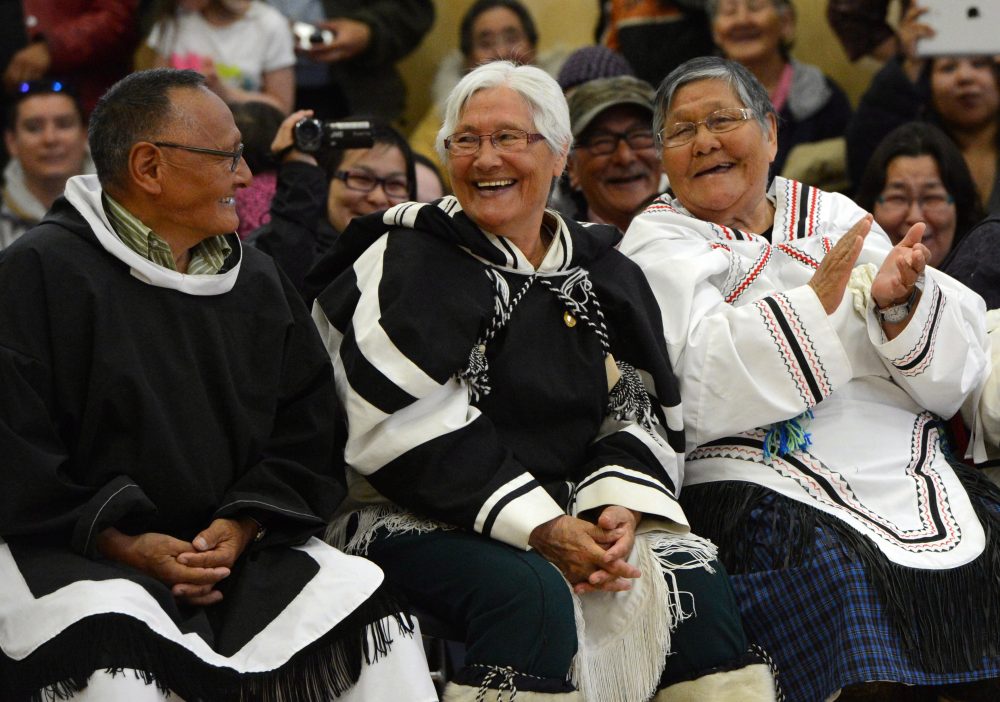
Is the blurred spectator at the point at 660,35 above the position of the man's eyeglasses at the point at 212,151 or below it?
below

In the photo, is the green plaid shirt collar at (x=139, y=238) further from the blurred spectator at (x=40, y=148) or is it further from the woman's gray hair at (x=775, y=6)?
the woman's gray hair at (x=775, y=6)

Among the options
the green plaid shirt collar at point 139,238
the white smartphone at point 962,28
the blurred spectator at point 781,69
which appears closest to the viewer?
the green plaid shirt collar at point 139,238

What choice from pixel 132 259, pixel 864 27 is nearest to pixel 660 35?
pixel 864 27

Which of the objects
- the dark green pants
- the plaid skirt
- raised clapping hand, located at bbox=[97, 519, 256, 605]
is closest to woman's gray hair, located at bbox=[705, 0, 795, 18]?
the plaid skirt

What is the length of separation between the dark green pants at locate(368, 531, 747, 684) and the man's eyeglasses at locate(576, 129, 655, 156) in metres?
1.74

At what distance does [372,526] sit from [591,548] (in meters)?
0.51

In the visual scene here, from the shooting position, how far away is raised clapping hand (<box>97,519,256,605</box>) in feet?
8.56

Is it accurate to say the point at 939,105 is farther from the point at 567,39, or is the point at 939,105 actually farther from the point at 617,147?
the point at 567,39

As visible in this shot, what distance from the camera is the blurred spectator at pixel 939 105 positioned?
4879 mm

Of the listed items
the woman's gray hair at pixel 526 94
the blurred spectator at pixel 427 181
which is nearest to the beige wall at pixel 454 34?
the blurred spectator at pixel 427 181

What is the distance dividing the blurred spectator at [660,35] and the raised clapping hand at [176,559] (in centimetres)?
342

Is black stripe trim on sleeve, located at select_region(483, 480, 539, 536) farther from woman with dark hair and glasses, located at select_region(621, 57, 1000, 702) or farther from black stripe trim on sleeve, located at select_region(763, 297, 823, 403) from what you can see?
black stripe trim on sleeve, located at select_region(763, 297, 823, 403)

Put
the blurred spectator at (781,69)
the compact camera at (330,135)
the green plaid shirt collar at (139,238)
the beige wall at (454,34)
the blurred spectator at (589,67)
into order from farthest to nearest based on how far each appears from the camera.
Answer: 1. the beige wall at (454,34)
2. the blurred spectator at (781,69)
3. the blurred spectator at (589,67)
4. the compact camera at (330,135)
5. the green plaid shirt collar at (139,238)

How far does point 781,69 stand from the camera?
17.9 feet
